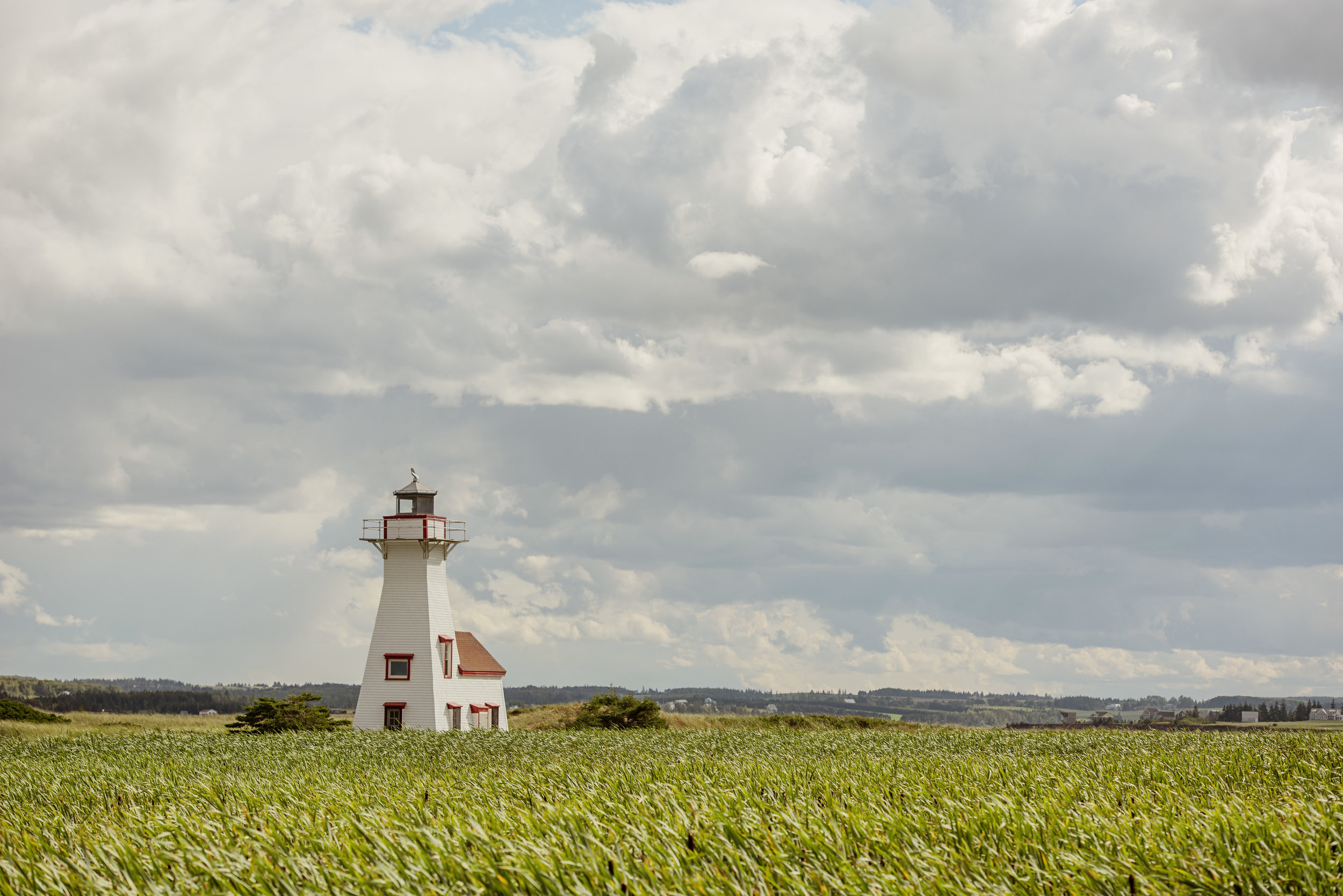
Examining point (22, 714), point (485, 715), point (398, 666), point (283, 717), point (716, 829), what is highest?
point (716, 829)

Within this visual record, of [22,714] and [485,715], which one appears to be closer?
[485,715]

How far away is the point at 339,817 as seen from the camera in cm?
1153

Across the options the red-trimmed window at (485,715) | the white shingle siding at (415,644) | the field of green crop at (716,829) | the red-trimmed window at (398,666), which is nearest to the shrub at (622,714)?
the red-trimmed window at (485,715)

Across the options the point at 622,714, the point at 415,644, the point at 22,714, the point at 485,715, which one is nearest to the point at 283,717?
the point at 415,644

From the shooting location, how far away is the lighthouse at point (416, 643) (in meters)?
47.9

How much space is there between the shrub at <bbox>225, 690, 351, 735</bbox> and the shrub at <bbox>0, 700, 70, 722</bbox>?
1588 centimetres

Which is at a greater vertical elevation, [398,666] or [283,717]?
[398,666]

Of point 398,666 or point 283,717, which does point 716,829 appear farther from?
point 283,717

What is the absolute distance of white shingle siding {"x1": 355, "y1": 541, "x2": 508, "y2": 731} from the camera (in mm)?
47812

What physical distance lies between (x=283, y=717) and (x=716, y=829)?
45.7 m

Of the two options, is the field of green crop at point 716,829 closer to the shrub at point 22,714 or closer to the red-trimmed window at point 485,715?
the red-trimmed window at point 485,715

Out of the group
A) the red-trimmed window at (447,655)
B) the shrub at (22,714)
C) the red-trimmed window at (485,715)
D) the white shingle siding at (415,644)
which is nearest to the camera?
the white shingle siding at (415,644)

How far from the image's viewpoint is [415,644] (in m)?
48.6

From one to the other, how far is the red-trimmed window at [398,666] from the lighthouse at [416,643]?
28 mm
